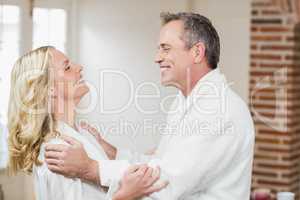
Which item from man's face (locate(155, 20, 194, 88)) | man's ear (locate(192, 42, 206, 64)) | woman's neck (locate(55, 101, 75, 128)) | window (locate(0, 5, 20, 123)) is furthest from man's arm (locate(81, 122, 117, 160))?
window (locate(0, 5, 20, 123))

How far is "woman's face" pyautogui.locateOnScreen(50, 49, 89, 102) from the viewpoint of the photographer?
62.4 inches

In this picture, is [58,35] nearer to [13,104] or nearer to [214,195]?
[13,104]

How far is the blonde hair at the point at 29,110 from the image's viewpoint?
5.08 ft

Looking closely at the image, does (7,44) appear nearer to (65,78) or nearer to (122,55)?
(122,55)

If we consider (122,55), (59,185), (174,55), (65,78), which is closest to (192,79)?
(174,55)

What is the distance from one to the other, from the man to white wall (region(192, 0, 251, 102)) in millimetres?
1777

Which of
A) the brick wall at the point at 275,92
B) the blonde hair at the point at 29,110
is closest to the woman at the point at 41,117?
the blonde hair at the point at 29,110

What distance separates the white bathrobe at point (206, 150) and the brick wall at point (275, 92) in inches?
68.0

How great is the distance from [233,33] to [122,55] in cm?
108

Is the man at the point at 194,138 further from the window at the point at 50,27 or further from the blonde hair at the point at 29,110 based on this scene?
the window at the point at 50,27

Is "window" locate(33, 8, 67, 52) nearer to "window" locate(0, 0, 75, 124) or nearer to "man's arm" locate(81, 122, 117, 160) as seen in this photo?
"window" locate(0, 0, 75, 124)

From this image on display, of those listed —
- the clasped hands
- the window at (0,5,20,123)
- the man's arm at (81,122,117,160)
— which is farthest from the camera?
the window at (0,5,20,123)

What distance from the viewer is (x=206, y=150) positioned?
152 cm

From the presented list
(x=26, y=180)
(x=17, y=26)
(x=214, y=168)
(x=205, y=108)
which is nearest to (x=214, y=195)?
(x=214, y=168)
